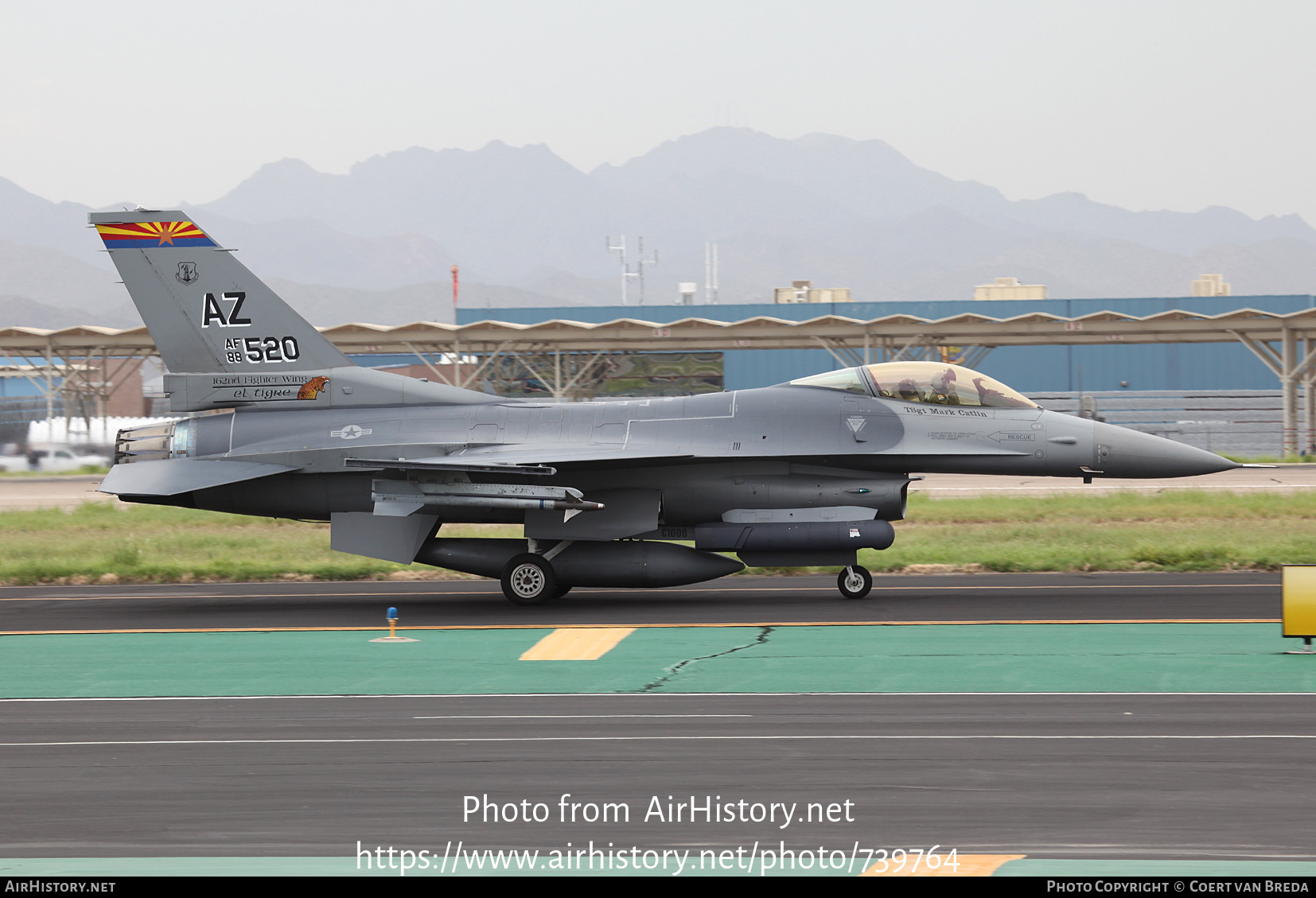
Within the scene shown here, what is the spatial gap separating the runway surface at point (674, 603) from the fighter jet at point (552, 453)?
0.62 metres

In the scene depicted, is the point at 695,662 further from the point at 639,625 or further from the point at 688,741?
the point at 688,741

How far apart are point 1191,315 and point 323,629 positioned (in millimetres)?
35482

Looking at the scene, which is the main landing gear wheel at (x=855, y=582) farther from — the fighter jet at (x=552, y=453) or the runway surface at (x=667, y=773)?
the runway surface at (x=667, y=773)

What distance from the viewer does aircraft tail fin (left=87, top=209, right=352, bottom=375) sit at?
1572 cm

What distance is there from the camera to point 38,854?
6309mm

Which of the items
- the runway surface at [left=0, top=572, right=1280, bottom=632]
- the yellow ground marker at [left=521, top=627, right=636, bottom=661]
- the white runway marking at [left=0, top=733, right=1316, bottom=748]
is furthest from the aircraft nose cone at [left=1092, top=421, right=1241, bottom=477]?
the white runway marking at [left=0, top=733, right=1316, bottom=748]

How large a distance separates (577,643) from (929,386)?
18.7 feet

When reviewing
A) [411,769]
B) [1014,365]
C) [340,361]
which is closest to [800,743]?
Result: [411,769]

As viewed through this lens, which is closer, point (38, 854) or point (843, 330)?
point (38, 854)

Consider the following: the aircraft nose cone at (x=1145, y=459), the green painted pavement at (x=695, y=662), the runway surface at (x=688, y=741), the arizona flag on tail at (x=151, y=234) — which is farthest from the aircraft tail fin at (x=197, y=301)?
the aircraft nose cone at (x=1145, y=459)

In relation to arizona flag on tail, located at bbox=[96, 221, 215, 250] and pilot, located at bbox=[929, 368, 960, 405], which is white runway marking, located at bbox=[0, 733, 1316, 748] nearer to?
pilot, located at bbox=[929, 368, 960, 405]

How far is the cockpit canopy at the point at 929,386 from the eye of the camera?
1505 cm

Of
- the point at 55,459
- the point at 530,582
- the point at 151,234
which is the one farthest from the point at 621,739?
the point at 55,459
